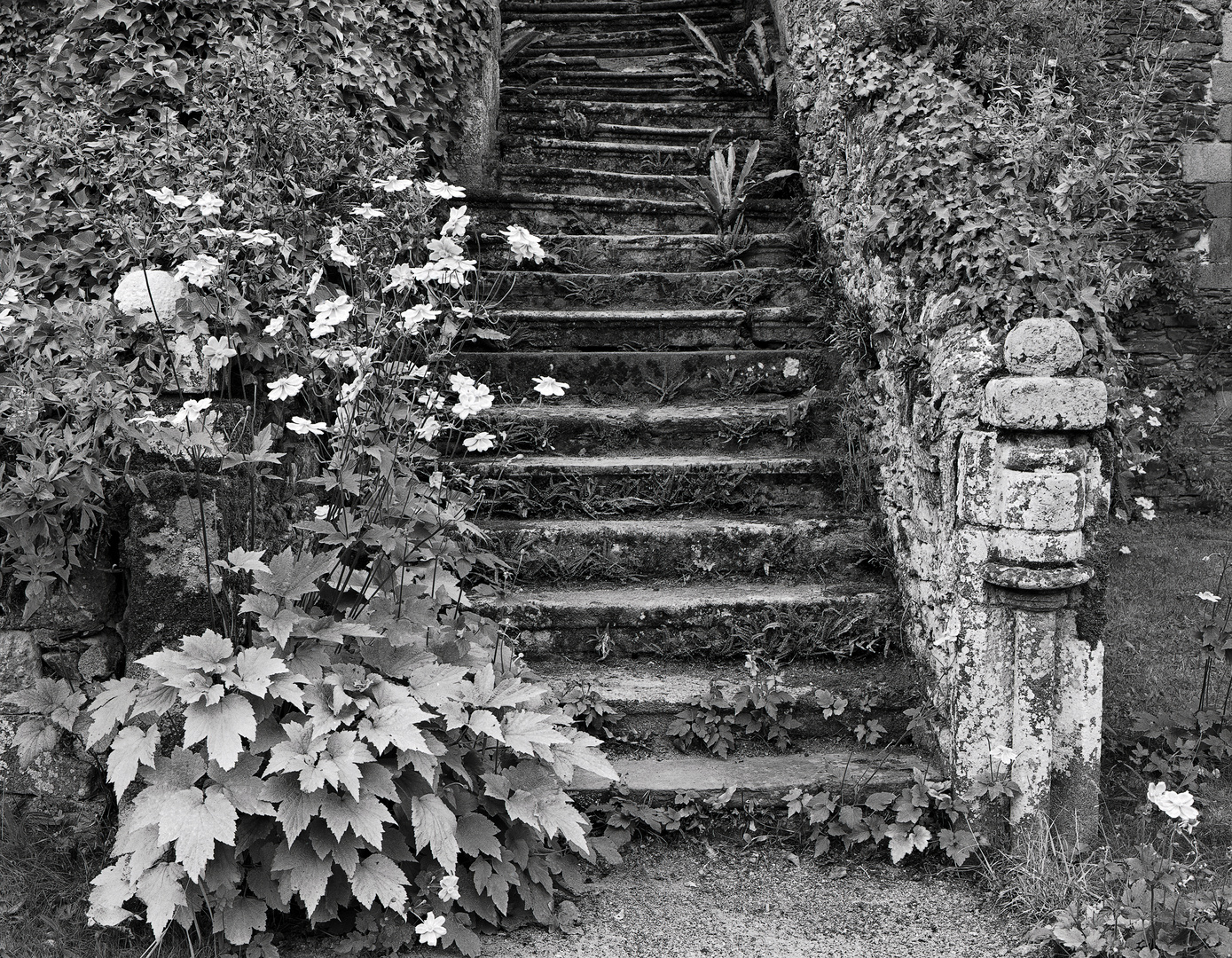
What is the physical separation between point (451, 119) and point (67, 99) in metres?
2.13

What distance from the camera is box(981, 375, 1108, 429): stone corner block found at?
279 cm

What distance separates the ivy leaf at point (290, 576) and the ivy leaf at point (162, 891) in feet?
2.24

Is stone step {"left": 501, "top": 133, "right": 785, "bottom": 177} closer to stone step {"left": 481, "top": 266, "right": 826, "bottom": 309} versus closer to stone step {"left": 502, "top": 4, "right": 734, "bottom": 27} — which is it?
stone step {"left": 481, "top": 266, "right": 826, "bottom": 309}

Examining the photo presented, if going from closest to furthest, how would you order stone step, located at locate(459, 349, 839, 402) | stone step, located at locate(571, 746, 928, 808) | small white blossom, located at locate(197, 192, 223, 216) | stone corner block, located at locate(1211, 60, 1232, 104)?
small white blossom, located at locate(197, 192, 223, 216), stone step, located at locate(571, 746, 928, 808), stone step, located at locate(459, 349, 839, 402), stone corner block, located at locate(1211, 60, 1232, 104)

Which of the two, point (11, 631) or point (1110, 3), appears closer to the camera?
point (11, 631)

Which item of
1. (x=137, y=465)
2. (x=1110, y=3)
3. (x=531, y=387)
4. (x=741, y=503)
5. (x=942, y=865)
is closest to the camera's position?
(x=137, y=465)

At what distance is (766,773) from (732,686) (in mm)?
368

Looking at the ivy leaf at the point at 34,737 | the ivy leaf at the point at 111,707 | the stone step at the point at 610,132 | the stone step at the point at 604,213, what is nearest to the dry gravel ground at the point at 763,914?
the ivy leaf at the point at 111,707

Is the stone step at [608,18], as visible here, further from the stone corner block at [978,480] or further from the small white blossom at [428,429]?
the small white blossom at [428,429]

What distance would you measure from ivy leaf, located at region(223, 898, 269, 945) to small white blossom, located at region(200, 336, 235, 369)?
1.35m

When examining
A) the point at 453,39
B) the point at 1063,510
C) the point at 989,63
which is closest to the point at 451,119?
the point at 453,39

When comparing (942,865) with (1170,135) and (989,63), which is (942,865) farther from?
(1170,135)

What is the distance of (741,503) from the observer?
13.4 ft

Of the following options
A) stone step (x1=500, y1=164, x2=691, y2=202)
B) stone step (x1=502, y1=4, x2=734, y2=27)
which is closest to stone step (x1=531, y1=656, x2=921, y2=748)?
stone step (x1=500, y1=164, x2=691, y2=202)
